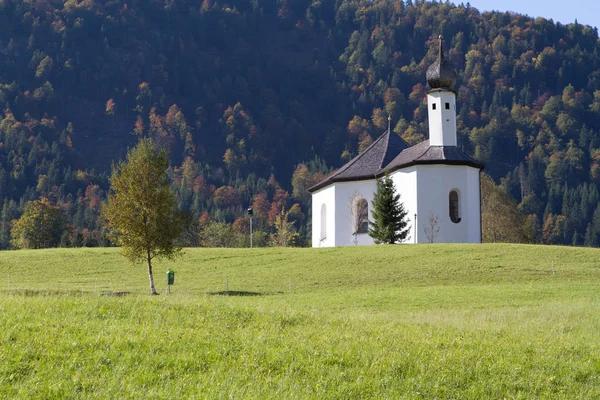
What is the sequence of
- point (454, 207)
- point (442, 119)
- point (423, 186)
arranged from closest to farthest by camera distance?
point (423, 186), point (454, 207), point (442, 119)

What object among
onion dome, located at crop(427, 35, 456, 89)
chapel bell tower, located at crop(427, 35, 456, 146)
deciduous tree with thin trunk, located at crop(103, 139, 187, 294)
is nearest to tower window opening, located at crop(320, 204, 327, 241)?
chapel bell tower, located at crop(427, 35, 456, 146)

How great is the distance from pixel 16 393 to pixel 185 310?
5.65 meters

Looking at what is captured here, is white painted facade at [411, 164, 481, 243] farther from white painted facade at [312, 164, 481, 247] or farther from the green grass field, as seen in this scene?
the green grass field

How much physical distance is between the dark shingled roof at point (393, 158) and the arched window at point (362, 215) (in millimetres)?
1719

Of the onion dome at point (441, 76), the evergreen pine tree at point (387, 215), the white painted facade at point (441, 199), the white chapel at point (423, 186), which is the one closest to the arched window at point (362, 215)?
the white chapel at point (423, 186)

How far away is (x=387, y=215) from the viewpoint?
48.8 meters

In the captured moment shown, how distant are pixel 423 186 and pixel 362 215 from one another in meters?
6.21

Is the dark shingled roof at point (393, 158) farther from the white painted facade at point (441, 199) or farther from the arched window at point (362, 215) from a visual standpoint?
the arched window at point (362, 215)

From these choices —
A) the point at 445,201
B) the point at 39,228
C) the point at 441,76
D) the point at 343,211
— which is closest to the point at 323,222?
the point at 343,211

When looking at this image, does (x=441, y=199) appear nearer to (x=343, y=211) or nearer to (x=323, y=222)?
(x=343, y=211)

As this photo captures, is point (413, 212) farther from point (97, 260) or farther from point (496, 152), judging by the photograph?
point (496, 152)

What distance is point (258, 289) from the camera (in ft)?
109

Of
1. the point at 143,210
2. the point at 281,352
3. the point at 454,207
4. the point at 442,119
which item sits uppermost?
the point at 442,119

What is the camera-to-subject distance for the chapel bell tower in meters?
54.2
